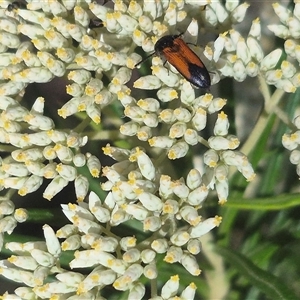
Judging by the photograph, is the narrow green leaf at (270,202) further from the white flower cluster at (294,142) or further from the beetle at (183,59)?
the beetle at (183,59)

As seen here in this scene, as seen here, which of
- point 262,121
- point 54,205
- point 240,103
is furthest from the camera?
point 240,103

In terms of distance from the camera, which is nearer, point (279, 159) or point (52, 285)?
point (52, 285)

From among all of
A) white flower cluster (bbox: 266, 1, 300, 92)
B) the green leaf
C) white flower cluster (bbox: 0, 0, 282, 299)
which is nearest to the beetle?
white flower cluster (bbox: 0, 0, 282, 299)

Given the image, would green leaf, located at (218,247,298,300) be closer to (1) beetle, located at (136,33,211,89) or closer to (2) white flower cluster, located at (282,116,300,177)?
(2) white flower cluster, located at (282,116,300,177)

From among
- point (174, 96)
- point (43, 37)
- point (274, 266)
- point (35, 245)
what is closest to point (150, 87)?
point (174, 96)

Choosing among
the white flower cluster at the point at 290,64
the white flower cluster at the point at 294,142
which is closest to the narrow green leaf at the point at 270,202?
the white flower cluster at the point at 294,142

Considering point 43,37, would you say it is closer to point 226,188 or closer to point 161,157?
point 161,157
